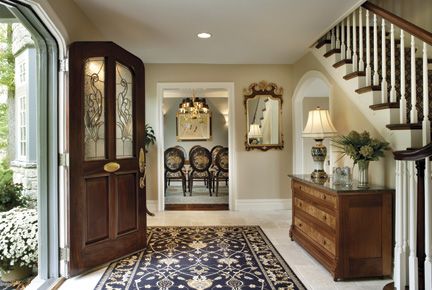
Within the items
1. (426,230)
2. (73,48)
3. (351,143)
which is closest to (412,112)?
(351,143)

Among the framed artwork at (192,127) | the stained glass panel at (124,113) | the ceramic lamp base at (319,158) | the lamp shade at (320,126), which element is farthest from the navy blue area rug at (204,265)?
the framed artwork at (192,127)

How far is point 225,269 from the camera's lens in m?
2.95

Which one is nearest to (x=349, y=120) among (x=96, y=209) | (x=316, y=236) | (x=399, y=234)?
(x=316, y=236)

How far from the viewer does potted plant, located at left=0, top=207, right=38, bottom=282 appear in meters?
2.92

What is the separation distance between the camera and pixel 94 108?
3025mm

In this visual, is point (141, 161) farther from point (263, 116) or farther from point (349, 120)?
point (263, 116)

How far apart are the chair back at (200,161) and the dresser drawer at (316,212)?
3.77 m

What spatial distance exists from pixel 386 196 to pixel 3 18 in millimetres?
4105

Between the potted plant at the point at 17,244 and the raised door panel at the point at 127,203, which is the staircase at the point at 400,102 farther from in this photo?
the potted plant at the point at 17,244

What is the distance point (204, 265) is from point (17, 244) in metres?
1.80

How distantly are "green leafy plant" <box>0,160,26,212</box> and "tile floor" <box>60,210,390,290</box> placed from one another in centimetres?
136

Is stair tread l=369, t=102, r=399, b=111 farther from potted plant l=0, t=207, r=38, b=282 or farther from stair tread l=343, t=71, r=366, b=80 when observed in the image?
potted plant l=0, t=207, r=38, b=282

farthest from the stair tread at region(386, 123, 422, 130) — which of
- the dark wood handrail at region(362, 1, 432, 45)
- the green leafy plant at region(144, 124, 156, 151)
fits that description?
the green leafy plant at region(144, 124, 156, 151)

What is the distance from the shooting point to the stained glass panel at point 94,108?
295cm
